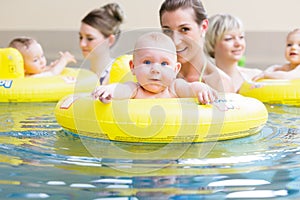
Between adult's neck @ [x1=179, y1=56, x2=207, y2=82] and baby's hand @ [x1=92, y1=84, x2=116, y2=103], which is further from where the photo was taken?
adult's neck @ [x1=179, y1=56, x2=207, y2=82]

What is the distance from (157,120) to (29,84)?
6.19 ft

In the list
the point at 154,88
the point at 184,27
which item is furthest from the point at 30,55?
the point at 154,88

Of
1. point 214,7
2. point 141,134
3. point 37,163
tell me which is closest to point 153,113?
point 141,134

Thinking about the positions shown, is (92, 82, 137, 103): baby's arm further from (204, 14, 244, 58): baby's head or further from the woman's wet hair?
(204, 14, 244, 58): baby's head

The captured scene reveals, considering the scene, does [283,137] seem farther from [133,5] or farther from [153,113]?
[133,5]

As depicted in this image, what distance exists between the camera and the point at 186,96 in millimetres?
2812

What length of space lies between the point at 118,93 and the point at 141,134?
26cm

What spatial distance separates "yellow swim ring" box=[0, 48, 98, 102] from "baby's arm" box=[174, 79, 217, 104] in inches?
59.6

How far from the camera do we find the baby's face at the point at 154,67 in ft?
8.70

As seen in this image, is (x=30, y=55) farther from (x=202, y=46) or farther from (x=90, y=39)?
(x=202, y=46)

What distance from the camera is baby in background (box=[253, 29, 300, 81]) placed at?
175 inches

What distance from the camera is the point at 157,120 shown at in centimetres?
252

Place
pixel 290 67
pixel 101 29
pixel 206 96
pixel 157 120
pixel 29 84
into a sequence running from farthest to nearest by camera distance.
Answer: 1. pixel 101 29
2. pixel 290 67
3. pixel 29 84
4. pixel 206 96
5. pixel 157 120

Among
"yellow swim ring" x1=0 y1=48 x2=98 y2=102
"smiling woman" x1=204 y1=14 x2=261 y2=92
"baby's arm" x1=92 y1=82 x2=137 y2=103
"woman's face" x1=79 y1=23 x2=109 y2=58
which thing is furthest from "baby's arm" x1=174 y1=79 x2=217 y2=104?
"woman's face" x1=79 y1=23 x2=109 y2=58
